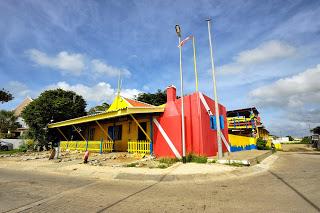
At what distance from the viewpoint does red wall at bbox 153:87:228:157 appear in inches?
500

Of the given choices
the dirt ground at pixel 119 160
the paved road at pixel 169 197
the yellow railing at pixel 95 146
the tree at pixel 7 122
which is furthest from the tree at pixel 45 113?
the tree at pixel 7 122

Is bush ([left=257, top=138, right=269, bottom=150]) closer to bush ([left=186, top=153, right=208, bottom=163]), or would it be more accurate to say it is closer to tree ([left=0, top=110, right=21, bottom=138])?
bush ([left=186, top=153, right=208, bottom=163])

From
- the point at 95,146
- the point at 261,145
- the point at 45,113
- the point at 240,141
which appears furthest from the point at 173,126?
the point at 45,113

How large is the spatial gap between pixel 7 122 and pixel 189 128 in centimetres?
4179

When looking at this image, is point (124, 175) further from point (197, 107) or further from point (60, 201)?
point (197, 107)

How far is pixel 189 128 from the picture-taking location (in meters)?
13.1

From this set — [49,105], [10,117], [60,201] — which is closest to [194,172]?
[60,201]

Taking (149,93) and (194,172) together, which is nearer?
(194,172)

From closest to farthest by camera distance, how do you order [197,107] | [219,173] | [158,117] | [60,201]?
[60,201] → [219,173] → [197,107] → [158,117]

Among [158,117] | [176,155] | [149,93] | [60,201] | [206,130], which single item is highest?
[149,93]

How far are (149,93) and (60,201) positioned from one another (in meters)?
38.7

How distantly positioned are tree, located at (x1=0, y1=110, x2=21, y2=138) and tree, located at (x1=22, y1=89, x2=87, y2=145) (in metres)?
21.7

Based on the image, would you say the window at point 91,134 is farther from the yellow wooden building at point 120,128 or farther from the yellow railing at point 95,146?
the yellow railing at point 95,146

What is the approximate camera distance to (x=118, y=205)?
505cm
